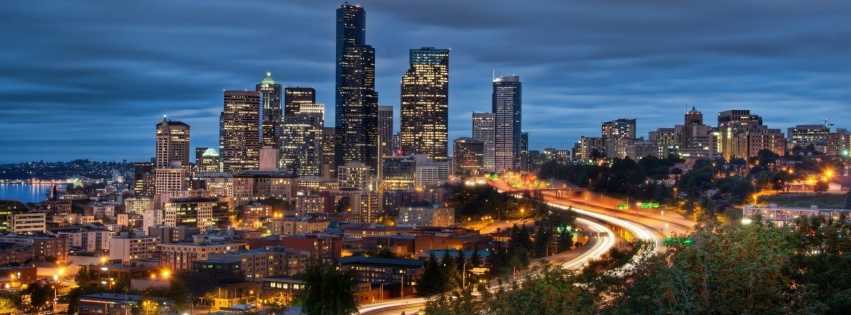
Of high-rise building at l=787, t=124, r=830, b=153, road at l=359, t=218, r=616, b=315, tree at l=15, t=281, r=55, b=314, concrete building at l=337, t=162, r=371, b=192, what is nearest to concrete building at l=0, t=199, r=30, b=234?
concrete building at l=337, t=162, r=371, b=192

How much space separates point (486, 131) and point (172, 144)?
50.8 meters

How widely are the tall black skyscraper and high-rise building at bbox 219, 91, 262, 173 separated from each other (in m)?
10.3

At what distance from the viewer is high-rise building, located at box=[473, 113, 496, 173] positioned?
157 m

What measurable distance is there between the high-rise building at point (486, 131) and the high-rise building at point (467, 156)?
50.0ft

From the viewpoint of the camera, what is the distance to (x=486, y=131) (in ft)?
520

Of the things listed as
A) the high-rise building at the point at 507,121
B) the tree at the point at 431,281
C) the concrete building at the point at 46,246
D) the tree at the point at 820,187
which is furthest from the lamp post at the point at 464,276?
the high-rise building at the point at 507,121

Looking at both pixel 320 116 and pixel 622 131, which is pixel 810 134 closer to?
pixel 622 131

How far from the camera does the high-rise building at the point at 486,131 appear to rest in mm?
157250

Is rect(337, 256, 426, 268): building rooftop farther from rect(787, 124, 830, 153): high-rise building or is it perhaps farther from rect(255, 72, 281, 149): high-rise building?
rect(255, 72, 281, 149): high-rise building

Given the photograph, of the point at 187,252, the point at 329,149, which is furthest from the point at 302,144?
the point at 187,252

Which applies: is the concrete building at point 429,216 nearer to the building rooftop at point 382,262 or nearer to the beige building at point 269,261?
the beige building at point 269,261

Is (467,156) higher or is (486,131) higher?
(486,131)

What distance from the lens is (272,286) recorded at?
3975 centimetres

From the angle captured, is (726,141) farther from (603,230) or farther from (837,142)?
(603,230)
